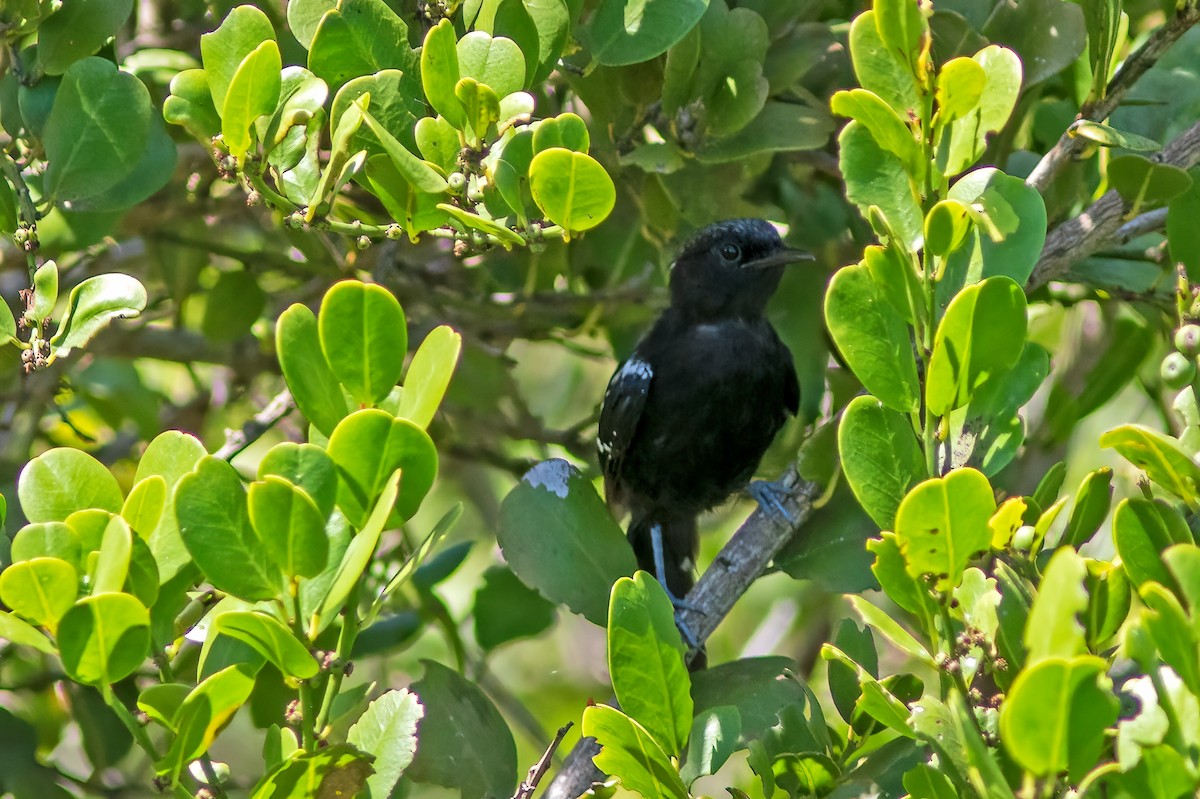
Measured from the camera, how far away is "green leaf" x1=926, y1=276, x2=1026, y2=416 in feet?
5.75

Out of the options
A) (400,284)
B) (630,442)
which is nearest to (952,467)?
(400,284)

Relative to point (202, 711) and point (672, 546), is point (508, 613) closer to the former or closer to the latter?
point (672, 546)

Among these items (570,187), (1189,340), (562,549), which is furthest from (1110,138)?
(562,549)

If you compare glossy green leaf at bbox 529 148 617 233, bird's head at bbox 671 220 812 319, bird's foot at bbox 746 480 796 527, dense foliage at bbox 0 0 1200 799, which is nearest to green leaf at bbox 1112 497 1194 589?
dense foliage at bbox 0 0 1200 799

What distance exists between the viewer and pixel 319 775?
1838 mm

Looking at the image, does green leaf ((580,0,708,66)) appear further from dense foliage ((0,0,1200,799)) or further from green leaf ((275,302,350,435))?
green leaf ((275,302,350,435))

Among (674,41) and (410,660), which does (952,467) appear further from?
(410,660)

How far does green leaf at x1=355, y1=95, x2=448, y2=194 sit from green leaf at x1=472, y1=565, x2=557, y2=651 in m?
1.69

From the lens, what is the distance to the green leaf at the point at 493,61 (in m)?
2.14

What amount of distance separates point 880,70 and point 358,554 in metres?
1.12

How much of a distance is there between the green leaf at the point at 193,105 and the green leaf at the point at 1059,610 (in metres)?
1.70

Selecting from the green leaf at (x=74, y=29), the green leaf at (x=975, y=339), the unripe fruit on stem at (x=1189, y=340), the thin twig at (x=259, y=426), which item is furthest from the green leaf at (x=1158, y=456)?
the thin twig at (x=259, y=426)

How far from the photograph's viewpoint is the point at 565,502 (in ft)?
9.25

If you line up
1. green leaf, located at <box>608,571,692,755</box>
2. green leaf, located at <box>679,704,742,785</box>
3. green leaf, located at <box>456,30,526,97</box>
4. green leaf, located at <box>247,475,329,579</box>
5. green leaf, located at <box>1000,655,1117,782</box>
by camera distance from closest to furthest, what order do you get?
green leaf, located at <box>1000,655,1117,782</box> < green leaf, located at <box>247,475,329,579</box> < green leaf, located at <box>608,571,692,755</box> < green leaf, located at <box>679,704,742,785</box> < green leaf, located at <box>456,30,526,97</box>
